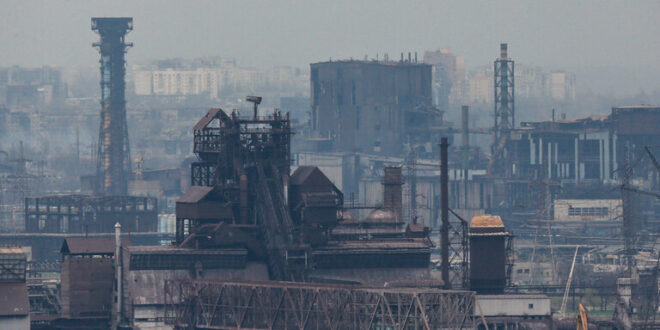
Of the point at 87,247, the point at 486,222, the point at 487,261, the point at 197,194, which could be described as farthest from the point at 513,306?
the point at 87,247

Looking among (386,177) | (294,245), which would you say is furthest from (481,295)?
(386,177)

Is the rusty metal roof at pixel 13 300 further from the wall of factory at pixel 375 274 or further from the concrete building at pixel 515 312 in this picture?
the concrete building at pixel 515 312

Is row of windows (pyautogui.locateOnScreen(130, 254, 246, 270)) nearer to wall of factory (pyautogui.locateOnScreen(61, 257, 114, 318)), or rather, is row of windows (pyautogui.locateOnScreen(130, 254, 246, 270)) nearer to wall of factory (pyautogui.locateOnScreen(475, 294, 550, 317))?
wall of factory (pyautogui.locateOnScreen(61, 257, 114, 318))

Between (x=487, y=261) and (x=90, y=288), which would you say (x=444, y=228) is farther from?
(x=90, y=288)

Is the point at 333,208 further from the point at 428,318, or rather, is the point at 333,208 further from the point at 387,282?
the point at 428,318

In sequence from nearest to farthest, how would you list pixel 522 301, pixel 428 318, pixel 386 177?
pixel 428 318
pixel 522 301
pixel 386 177
